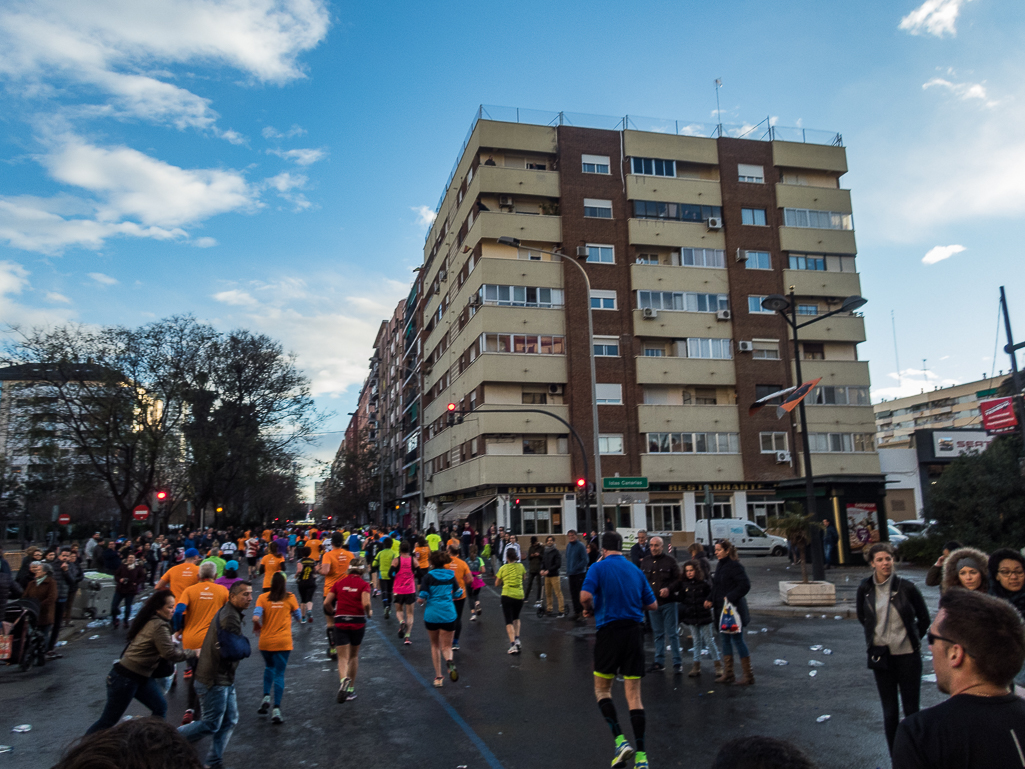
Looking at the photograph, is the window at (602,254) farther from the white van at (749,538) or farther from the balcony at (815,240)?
the white van at (749,538)

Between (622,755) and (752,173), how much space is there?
4806cm

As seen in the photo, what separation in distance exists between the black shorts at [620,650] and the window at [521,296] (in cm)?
3693

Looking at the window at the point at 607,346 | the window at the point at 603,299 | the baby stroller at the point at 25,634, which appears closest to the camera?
the baby stroller at the point at 25,634

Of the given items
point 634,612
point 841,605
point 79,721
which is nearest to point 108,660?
point 79,721

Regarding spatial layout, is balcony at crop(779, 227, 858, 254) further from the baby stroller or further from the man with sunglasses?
the man with sunglasses

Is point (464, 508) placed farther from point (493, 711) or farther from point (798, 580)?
point (493, 711)

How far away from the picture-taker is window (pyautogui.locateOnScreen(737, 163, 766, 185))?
157 ft

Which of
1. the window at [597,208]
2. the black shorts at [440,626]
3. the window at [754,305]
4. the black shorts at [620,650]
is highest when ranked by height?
the window at [597,208]

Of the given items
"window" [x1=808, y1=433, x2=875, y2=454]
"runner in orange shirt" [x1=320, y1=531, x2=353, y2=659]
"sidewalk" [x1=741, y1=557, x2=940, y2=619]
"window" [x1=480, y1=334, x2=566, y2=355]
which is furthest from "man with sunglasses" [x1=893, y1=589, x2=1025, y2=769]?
"window" [x1=808, y1=433, x2=875, y2=454]

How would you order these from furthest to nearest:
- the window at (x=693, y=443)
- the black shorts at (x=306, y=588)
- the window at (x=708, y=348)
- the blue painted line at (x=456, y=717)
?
the window at (x=708, y=348) → the window at (x=693, y=443) → the black shorts at (x=306, y=588) → the blue painted line at (x=456, y=717)

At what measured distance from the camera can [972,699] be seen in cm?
236

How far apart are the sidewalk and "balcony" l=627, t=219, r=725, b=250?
20.8 metres

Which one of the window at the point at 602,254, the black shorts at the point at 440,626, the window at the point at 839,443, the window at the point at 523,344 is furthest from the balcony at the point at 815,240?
the black shorts at the point at 440,626

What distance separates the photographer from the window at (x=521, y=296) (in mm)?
43062
